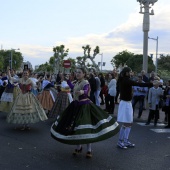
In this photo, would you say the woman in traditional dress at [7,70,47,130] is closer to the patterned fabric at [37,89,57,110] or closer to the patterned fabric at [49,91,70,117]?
the patterned fabric at [49,91,70,117]

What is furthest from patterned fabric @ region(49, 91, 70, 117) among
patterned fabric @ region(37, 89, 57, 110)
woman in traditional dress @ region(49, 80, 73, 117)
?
patterned fabric @ region(37, 89, 57, 110)

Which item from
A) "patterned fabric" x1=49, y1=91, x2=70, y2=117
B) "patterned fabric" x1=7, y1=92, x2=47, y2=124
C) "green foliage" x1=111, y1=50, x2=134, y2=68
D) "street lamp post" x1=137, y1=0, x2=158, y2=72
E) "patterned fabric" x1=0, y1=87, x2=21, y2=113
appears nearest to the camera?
"patterned fabric" x1=7, y1=92, x2=47, y2=124

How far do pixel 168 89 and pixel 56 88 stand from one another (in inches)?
192

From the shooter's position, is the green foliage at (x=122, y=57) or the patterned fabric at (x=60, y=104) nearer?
the patterned fabric at (x=60, y=104)

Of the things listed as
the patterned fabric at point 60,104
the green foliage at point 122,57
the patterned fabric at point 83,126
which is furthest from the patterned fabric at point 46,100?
the green foliage at point 122,57

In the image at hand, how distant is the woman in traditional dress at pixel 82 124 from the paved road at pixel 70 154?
0.39 m

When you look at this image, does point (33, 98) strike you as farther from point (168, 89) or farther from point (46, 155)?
point (168, 89)

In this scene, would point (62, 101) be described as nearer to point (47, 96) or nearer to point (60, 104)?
point (60, 104)

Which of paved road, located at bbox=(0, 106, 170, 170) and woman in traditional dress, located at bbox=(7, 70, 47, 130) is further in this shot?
woman in traditional dress, located at bbox=(7, 70, 47, 130)

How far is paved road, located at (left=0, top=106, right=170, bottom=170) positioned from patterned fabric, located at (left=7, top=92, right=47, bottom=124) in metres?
0.32

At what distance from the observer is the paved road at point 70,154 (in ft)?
20.3

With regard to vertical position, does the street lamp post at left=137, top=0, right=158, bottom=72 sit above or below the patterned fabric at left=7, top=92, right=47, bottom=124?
above

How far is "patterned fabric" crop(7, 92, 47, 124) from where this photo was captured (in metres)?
9.60

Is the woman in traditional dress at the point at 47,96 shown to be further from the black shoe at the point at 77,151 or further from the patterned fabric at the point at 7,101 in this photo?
the black shoe at the point at 77,151
